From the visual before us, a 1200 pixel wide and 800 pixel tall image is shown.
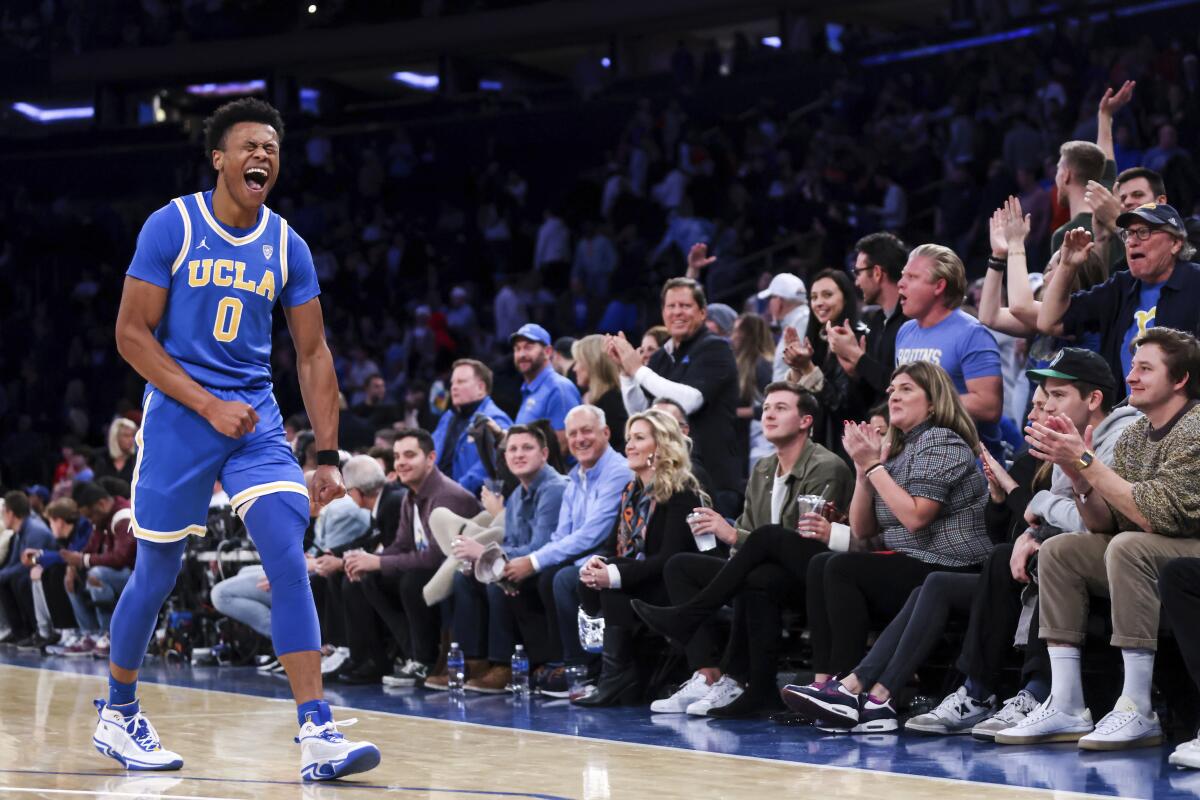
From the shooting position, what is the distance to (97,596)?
33.1 feet

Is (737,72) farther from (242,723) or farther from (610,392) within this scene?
(242,723)

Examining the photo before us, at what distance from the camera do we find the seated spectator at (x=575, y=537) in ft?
22.7

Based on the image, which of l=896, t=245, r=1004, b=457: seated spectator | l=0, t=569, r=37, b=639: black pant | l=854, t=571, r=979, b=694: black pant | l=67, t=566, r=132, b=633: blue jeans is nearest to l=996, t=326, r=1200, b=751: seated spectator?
l=854, t=571, r=979, b=694: black pant

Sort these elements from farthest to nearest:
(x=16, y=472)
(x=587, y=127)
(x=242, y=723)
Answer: (x=587, y=127) < (x=16, y=472) < (x=242, y=723)

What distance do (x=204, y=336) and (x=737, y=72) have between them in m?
14.3

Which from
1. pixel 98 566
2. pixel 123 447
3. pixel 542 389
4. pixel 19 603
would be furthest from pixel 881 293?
pixel 19 603

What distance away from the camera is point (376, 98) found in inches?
975

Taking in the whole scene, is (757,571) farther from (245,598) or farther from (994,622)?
→ (245,598)

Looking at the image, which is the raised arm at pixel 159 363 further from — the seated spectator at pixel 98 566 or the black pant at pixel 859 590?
the seated spectator at pixel 98 566

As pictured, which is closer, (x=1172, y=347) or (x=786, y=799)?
(x=786, y=799)

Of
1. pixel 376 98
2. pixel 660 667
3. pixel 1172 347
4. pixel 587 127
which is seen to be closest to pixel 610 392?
pixel 660 667

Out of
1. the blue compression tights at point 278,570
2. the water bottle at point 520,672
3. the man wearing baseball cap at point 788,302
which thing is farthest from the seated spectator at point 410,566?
the blue compression tights at point 278,570

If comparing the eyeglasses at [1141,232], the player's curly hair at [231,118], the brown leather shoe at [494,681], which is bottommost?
the brown leather shoe at [494,681]

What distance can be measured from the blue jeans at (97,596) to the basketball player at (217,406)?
566 cm
